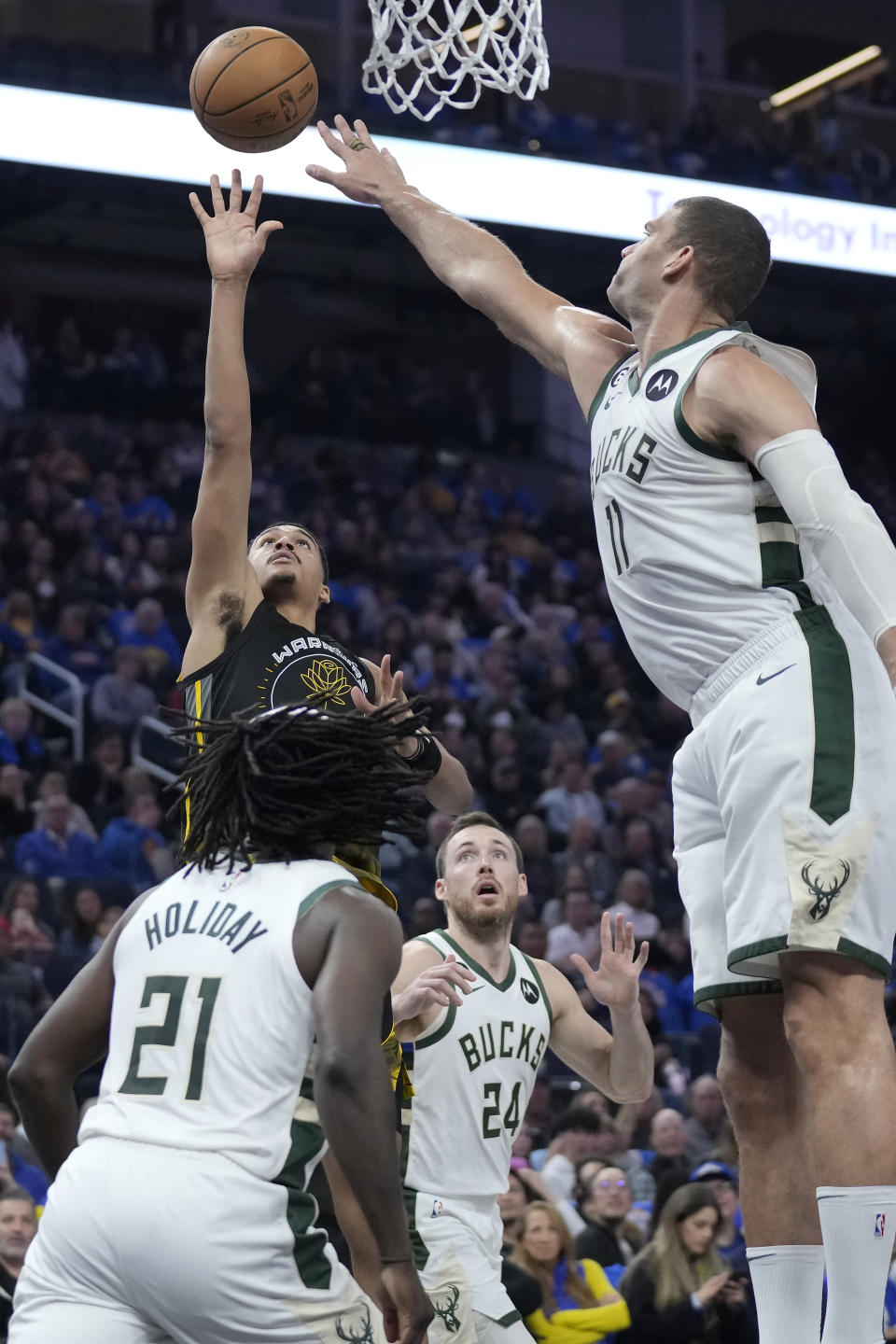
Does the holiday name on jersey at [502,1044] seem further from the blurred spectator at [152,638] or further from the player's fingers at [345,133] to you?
the blurred spectator at [152,638]

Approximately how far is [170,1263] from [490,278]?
231 centimetres

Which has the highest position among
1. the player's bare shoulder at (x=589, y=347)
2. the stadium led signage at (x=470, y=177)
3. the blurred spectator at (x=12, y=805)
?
the stadium led signage at (x=470, y=177)

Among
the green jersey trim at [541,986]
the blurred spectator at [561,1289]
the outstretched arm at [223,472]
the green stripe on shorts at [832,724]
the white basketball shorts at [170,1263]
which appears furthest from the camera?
the blurred spectator at [561,1289]

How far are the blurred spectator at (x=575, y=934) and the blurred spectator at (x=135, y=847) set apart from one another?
2.29 metres

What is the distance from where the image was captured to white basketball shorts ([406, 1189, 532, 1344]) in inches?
192

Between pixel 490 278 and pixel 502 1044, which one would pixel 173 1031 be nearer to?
pixel 490 278

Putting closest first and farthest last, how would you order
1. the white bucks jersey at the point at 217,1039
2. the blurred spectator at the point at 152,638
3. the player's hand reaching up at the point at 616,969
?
1. the white bucks jersey at the point at 217,1039
2. the player's hand reaching up at the point at 616,969
3. the blurred spectator at the point at 152,638

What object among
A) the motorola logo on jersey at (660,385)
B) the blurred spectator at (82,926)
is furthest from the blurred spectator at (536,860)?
the motorola logo on jersey at (660,385)

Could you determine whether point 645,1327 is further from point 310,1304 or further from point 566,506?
point 566,506

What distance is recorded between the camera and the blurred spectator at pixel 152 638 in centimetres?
1244

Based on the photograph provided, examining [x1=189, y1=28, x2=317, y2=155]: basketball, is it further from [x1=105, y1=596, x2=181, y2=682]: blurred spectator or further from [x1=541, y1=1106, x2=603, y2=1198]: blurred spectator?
[x1=105, y1=596, x2=181, y2=682]: blurred spectator

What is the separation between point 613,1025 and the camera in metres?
5.10

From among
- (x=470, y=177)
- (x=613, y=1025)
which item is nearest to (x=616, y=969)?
(x=613, y=1025)

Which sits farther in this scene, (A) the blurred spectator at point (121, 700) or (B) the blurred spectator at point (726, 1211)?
(A) the blurred spectator at point (121, 700)
